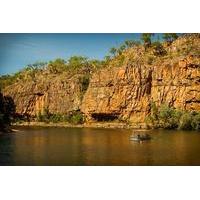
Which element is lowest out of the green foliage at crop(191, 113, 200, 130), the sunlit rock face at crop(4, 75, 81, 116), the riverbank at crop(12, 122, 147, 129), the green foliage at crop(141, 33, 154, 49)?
the riverbank at crop(12, 122, 147, 129)

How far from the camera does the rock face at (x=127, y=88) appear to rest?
30.5 metres

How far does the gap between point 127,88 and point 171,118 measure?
5521 mm

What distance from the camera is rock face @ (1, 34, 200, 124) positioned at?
30.5m

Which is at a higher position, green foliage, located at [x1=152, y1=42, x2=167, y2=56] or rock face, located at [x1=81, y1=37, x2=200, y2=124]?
green foliage, located at [x1=152, y1=42, x2=167, y2=56]

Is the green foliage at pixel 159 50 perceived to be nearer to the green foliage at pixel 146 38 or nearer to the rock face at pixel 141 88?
the green foliage at pixel 146 38

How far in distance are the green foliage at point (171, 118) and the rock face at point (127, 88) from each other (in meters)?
0.57

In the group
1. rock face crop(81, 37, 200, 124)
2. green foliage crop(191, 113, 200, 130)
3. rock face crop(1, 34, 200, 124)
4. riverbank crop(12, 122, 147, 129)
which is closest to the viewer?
green foliage crop(191, 113, 200, 130)

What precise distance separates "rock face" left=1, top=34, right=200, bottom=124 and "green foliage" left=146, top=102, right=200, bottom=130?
571mm

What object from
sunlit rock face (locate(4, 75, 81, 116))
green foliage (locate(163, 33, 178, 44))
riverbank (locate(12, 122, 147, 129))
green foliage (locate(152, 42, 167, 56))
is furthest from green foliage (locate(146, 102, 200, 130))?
sunlit rock face (locate(4, 75, 81, 116))

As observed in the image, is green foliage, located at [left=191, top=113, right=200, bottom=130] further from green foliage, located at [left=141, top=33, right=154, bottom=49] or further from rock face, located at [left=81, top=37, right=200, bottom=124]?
green foliage, located at [left=141, top=33, right=154, bottom=49]

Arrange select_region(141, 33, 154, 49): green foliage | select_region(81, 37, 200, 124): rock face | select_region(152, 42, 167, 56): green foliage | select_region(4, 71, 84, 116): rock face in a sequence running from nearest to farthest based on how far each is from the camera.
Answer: select_region(141, 33, 154, 49): green foliage, select_region(81, 37, 200, 124): rock face, select_region(152, 42, 167, 56): green foliage, select_region(4, 71, 84, 116): rock face
